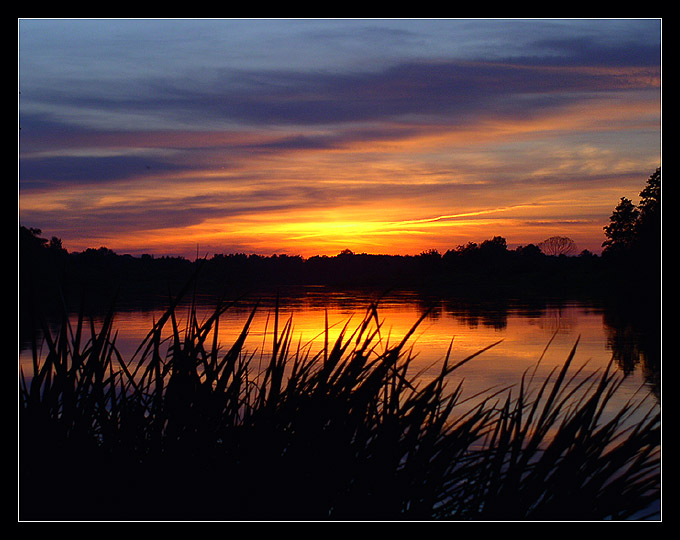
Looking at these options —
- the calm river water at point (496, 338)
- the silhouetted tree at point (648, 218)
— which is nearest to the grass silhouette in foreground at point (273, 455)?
the calm river water at point (496, 338)

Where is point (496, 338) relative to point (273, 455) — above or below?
below

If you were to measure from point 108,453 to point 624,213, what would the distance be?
32.5m

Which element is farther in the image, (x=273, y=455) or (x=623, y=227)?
(x=623, y=227)

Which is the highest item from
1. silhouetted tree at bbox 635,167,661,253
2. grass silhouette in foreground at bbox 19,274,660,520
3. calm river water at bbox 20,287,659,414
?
silhouetted tree at bbox 635,167,661,253

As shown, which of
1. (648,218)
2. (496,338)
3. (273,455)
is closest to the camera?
(273,455)

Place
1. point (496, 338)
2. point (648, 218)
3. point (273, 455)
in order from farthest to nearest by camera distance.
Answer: point (648, 218) < point (496, 338) < point (273, 455)

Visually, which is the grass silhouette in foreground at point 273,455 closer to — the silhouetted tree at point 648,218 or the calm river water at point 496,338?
the calm river water at point 496,338

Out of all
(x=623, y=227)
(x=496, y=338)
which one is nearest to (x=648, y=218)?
(x=623, y=227)

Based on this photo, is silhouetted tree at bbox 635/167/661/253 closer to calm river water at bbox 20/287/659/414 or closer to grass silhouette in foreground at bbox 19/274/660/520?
calm river water at bbox 20/287/659/414

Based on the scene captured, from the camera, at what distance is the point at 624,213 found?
104ft

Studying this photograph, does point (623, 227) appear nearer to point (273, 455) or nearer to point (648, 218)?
point (648, 218)

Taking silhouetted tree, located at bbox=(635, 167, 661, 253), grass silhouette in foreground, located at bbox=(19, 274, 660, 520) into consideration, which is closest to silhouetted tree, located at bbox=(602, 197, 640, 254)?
silhouetted tree, located at bbox=(635, 167, 661, 253)
